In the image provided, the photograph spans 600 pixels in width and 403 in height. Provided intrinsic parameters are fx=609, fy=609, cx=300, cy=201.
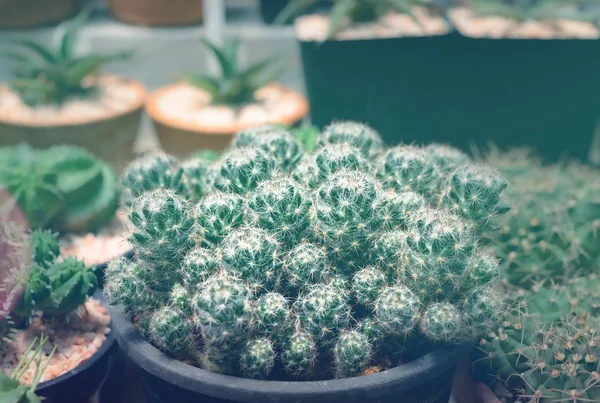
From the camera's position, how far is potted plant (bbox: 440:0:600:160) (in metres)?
1.94

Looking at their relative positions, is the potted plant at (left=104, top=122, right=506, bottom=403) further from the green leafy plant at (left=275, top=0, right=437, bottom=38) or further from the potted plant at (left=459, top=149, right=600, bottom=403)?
the green leafy plant at (left=275, top=0, right=437, bottom=38)

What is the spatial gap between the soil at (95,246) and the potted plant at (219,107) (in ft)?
1.53

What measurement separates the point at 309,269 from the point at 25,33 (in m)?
2.04

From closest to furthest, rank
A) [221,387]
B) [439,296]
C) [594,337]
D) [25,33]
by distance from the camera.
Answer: [221,387], [439,296], [594,337], [25,33]

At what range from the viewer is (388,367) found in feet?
3.51

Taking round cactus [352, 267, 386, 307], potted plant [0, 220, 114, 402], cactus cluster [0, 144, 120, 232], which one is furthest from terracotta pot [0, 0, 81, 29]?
round cactus [352, 267, 386, 307]

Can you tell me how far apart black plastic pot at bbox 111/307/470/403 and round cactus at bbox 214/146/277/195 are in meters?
0.31

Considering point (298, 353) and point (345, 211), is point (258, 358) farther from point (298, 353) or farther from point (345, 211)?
point (345, 211)

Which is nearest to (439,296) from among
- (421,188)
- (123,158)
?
(421,188)

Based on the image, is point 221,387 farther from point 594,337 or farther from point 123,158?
point 123,158

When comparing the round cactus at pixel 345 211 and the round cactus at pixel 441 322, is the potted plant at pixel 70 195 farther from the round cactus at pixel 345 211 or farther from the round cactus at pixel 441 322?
the round cactus at pixel 441 322

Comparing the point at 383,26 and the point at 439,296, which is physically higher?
the point at 383,26

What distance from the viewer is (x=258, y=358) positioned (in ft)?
3.16

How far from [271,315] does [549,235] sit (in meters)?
0.80
